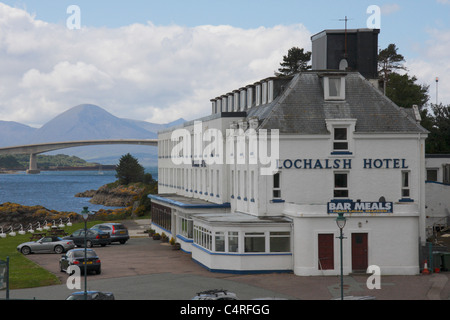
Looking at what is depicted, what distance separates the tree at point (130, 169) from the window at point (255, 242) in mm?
106125

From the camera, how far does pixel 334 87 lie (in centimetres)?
4141

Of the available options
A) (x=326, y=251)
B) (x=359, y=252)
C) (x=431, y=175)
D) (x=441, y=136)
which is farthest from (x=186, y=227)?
(x=441, y=136)

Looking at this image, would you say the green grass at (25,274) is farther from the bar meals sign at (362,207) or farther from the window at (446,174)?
the window at (446,174)

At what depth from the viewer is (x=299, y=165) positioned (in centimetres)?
3966

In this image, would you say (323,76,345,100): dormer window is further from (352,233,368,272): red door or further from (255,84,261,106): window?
(352,233,368,272): red door

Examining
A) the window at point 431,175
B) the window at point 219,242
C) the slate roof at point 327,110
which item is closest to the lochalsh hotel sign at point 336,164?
the slate roof at point 327,110

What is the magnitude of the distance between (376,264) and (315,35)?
75.5ft

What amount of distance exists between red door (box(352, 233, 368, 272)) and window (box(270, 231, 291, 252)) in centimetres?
357

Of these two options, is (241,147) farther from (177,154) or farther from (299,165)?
(177,154)

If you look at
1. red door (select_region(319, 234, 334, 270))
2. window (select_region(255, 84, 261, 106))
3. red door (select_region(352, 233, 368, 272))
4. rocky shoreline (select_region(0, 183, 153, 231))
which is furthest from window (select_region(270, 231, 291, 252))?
rocky shoreline (select_region(0, 183, 153, 231))

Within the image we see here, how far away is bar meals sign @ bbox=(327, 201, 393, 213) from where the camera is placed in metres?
36.8

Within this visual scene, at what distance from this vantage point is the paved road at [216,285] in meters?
31.2
